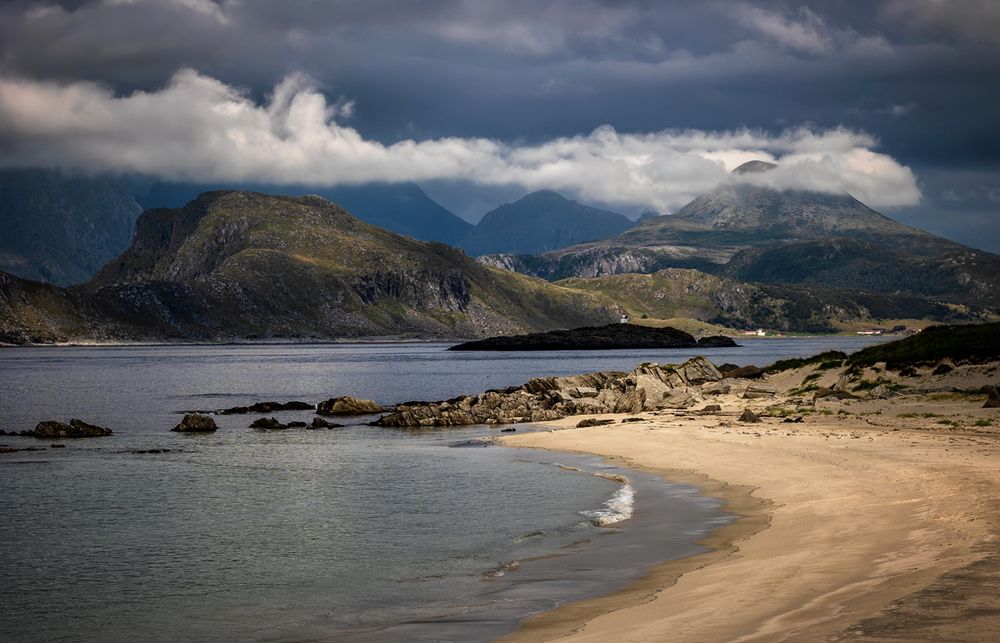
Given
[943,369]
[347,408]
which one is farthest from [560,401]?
[943,369]

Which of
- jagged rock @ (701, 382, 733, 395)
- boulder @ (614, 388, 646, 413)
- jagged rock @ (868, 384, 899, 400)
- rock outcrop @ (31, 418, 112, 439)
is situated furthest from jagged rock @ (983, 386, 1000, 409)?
rock outcrop @ (31, 418, 112, 439)

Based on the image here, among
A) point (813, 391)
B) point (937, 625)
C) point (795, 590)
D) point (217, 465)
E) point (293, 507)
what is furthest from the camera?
point (813, 391)

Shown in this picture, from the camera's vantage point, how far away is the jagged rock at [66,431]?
205ft

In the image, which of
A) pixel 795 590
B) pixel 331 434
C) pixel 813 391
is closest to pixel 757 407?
pixel 813 391

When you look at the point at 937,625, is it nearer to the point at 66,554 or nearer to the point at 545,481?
the point at 66,554

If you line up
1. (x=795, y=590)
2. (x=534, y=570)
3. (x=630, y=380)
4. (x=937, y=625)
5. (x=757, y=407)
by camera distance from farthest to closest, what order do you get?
(x=630, y=380) < (x=757, y=407) < (x=534, y=570) < (x=795, y=590) < (x=937, y=625)

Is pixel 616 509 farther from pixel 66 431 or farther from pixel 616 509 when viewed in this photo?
pixel 66 431

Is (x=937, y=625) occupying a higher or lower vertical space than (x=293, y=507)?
higher

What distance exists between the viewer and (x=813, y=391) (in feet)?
224

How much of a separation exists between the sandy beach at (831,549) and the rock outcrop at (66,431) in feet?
129

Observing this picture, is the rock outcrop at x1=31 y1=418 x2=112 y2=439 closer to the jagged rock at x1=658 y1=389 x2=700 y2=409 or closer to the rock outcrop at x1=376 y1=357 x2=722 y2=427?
the rock outcrop at x1=376 y1=357 x2=722 y2=427

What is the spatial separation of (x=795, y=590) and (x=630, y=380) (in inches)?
2521

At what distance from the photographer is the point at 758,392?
7269 centimetres

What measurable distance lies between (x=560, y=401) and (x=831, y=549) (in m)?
57.4
